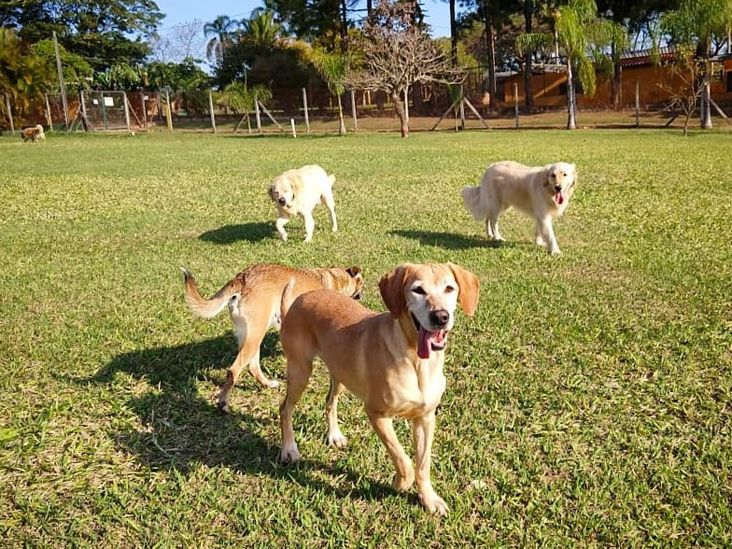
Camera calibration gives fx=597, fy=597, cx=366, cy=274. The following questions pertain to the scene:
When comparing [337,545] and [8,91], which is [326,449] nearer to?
[337,545]

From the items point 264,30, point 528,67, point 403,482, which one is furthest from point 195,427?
point 264,30

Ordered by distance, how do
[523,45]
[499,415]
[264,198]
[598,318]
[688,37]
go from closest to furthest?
[499,415] < [598,318] < [264,198] < [688,37] < [523,45]

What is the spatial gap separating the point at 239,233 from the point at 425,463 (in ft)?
23.2

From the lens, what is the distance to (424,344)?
2.82m

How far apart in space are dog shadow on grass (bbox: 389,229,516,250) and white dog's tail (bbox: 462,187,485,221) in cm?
37

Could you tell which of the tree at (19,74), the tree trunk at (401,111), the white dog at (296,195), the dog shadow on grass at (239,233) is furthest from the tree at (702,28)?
the tree at (19,74)

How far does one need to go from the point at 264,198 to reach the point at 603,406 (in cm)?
966

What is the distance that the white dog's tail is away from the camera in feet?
29.8

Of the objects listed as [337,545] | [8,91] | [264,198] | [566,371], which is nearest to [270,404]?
[337,545]

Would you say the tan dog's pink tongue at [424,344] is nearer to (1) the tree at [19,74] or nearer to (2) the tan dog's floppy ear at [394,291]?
(2) the tan dog's floppy ear at [394,291]

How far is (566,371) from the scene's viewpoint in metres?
4.52

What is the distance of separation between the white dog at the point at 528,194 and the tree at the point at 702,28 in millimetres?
23342

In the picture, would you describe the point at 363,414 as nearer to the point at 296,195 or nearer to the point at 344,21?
the point at 296,195

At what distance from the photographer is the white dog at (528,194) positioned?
8.02 meters
